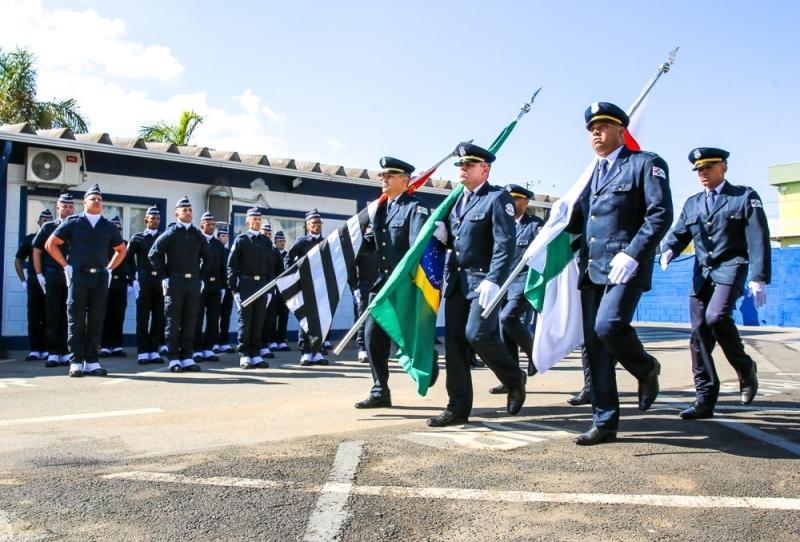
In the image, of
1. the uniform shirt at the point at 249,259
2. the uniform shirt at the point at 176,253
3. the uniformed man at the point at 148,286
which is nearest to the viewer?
the uniform shirt at the point at 176,253

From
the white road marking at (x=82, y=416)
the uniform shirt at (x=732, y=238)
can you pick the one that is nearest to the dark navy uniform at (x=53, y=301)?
the white road marking at (x=82, y=416)

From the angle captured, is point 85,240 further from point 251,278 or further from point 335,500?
point 335,500

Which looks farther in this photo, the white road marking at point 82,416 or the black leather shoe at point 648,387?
the white road marking at point 82,416

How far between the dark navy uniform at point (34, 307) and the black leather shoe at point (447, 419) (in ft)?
26.8

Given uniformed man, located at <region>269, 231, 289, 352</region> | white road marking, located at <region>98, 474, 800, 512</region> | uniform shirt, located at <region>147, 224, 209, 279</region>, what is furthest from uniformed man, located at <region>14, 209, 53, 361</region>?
white road marking, located at <region>98, 474, 800, 512</region>

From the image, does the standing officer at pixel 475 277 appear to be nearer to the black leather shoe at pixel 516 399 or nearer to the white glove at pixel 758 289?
the black leather shoe at pixel 516 399

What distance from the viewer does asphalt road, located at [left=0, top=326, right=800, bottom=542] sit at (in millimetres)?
3254

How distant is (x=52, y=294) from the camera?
11.3m

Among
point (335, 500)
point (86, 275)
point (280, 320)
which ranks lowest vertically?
point (335, 500)

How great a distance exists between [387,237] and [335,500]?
363cm

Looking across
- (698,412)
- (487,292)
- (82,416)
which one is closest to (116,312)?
(82,416)

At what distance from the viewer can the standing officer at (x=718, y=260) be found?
20.0 ft

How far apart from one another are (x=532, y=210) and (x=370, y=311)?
15048 millimetres

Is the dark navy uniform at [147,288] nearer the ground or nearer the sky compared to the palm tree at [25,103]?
nearer the ground
